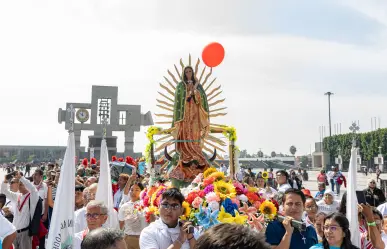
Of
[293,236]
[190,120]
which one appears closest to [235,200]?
[293,236]

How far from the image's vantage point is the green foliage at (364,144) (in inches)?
2157

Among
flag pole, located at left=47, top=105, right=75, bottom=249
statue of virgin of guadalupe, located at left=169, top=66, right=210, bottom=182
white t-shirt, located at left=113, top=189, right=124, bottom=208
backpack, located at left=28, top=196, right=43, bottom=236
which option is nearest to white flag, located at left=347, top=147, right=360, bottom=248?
flag pole, located at left=47, top=105, right=75, bottom=249

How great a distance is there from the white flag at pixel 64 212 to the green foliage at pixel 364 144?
165 ft

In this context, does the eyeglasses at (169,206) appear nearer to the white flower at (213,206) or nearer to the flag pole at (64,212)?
the white flower at (213,206)

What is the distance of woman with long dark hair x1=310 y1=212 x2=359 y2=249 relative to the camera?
3629mm

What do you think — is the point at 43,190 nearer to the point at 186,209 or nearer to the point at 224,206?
the point at 186,209

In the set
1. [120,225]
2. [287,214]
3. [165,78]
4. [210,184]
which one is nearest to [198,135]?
[165,78]

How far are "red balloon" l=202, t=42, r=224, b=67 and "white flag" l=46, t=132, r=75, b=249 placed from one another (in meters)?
5.55

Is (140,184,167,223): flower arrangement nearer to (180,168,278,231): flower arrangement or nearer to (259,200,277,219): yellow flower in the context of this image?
(180,168,278,231): flower arrangement

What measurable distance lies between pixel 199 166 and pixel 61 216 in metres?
6.11

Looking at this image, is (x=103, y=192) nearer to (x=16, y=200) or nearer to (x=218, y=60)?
(x=16, y=200)

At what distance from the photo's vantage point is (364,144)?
58.6 m

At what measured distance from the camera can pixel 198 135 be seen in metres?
10.1

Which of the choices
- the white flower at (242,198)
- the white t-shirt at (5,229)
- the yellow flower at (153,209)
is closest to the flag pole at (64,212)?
the white t-shirt at (5,229)
